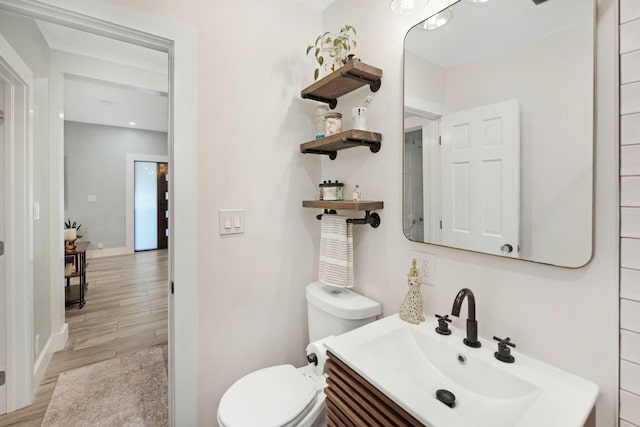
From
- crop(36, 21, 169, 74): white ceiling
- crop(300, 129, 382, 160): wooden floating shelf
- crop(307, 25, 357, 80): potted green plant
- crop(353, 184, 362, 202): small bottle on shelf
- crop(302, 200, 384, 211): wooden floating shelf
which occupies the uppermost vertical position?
crop(36, 21, 169, 74): white ceiling

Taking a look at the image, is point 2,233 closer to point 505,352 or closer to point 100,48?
point 100,48

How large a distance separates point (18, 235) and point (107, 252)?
14.6ft

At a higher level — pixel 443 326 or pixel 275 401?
pixel 443 326

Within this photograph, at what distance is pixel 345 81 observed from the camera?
52.9 inches

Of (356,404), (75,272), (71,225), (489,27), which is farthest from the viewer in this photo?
(71,225)

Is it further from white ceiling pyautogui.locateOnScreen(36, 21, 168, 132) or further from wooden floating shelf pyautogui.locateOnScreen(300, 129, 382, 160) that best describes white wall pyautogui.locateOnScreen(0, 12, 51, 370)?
wooden floating shelf pyautogui.locateOnScreen(300, 129, 382, 160)

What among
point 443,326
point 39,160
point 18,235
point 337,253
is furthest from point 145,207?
point 443,326

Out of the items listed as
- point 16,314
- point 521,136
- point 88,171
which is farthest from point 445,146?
point 88,171

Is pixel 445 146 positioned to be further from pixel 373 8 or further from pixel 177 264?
pixel 177 264

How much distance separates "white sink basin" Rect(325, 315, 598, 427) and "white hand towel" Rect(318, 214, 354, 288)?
12.9 inches

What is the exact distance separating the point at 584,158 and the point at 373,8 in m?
1.18

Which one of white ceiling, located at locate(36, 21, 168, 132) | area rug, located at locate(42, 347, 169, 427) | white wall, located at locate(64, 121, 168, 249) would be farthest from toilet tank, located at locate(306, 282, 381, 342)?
white wall, located at locate(64, 121, 168, 249)

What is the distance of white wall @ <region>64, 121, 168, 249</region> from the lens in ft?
16.3
